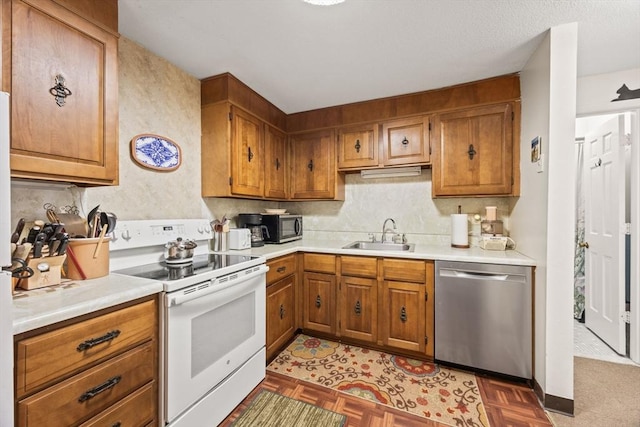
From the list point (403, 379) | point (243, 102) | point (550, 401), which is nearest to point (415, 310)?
point (403, 379)

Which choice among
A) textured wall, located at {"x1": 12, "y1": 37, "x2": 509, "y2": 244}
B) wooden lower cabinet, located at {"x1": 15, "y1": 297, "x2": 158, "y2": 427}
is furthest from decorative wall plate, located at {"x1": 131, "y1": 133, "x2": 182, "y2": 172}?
wooden lower cabinet, located at {"x1": 15, "y1": 297, "x2": 158, "y2": 427}

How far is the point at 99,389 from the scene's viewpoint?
1.04 m

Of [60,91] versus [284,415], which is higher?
[60,91]

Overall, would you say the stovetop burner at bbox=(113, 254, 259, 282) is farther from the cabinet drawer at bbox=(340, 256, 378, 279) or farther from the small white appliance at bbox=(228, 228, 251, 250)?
the cabinet drawer at bbox=(340, 256, 378, 279)

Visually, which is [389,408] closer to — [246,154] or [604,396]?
[604,396]

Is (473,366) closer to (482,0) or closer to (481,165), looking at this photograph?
(481,165)

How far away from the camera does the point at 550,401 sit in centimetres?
165

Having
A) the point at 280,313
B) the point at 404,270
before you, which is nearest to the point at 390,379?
the point at 404,270

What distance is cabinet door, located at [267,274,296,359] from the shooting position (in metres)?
2.17

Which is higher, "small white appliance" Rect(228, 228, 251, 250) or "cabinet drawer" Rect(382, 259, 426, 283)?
"small white appliance" Rect(228, 228, 251, 250)

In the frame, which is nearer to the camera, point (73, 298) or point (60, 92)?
point (73, 298)

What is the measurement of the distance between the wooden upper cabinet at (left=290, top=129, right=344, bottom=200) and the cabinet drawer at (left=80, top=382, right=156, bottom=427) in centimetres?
216

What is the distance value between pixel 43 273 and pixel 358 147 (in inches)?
97.3

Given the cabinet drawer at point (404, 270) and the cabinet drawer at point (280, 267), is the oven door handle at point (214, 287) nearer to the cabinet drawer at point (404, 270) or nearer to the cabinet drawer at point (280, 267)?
Answer: the cabinet drawer at point (280, 267)
